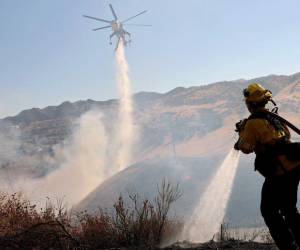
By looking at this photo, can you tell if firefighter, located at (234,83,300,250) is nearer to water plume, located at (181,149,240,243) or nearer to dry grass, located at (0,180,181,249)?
dry grass, located at (0,180,181,249)

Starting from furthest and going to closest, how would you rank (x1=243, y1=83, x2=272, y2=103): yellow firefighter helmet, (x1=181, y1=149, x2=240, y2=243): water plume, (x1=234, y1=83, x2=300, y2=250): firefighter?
1. (x1=181, y1=149, x2=240, y2=243): water plume
2. (x1=243, y1=83, x2=272, y2=103): yellow firefighter helmet
3. (x1=234, y1=83, x2=300, y2=250): firefighter

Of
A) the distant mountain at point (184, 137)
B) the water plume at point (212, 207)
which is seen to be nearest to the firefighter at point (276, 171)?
the water plume at point (212, 207)

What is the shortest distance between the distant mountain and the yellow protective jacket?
675 inches

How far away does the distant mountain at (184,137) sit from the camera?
86.2 feet

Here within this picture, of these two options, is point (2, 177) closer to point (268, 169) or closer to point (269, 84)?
point (269, 84)

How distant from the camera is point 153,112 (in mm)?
89438

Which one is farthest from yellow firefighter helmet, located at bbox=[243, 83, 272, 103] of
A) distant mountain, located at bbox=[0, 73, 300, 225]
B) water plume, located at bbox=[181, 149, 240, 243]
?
distant mountain, located at bbox=[0, 73, 300, 225]

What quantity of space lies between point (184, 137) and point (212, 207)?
37449mm

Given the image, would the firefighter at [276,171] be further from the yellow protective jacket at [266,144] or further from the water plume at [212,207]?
the water plume at [212,207]

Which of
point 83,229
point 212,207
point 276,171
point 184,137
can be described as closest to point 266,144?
point 276,171

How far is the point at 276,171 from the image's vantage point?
4691 millimetres

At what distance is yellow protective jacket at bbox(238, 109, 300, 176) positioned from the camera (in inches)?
184

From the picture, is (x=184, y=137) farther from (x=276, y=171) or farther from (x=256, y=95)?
(x=276, y=171)

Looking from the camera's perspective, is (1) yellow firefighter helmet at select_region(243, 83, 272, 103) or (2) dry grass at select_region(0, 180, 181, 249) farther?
(2) dry grass at select_region(0, 180, 181, 249)
